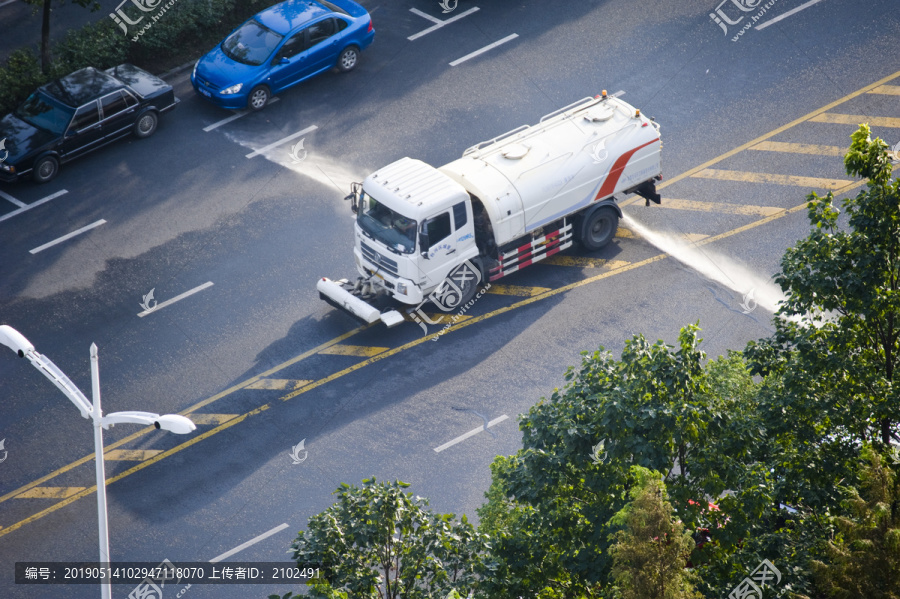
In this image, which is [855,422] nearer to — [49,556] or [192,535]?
[192,535]

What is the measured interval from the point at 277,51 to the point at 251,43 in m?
0.86

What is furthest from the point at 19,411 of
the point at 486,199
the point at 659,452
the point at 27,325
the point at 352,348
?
the point at 659,452

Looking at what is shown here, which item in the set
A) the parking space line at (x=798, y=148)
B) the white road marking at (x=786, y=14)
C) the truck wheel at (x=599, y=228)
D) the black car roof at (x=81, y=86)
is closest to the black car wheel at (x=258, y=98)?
the black car roof at (x=81, y=86)

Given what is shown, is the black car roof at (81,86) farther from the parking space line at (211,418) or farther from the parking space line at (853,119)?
the parking space line at (853,119)

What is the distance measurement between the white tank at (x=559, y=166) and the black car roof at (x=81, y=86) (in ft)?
31.8

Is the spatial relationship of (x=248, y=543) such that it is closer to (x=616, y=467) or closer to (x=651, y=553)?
(x=616, y=467)

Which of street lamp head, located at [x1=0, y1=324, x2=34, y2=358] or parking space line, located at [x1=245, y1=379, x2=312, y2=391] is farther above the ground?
street lamp head, located at [x1=0, y1=324, x2=34, y2=358]

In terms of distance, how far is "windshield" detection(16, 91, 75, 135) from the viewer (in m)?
24.6

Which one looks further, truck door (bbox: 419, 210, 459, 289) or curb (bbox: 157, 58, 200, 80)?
curb (bbox: 157, 58, 200, 80)

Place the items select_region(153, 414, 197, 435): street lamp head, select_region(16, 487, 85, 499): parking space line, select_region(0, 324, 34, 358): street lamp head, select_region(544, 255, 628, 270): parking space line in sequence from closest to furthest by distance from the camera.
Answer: select_region(153, 414, 197, 435): street lamp head → select_region(0, 324, 34, 358): street lamp head → select_region(16, 487, 85, 499): parking space line → select_region(544, 255, 628, 270): parking space line

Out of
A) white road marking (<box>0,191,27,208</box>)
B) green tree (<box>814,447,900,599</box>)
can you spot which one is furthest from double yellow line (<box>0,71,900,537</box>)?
green tree (<box>814,447,900,599</box>)

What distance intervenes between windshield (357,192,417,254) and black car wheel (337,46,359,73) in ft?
26.0

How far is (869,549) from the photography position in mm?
9953

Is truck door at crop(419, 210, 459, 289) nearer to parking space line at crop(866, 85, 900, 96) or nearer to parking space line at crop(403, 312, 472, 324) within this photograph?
parking space line at crop(403, 312, 472, 324)
